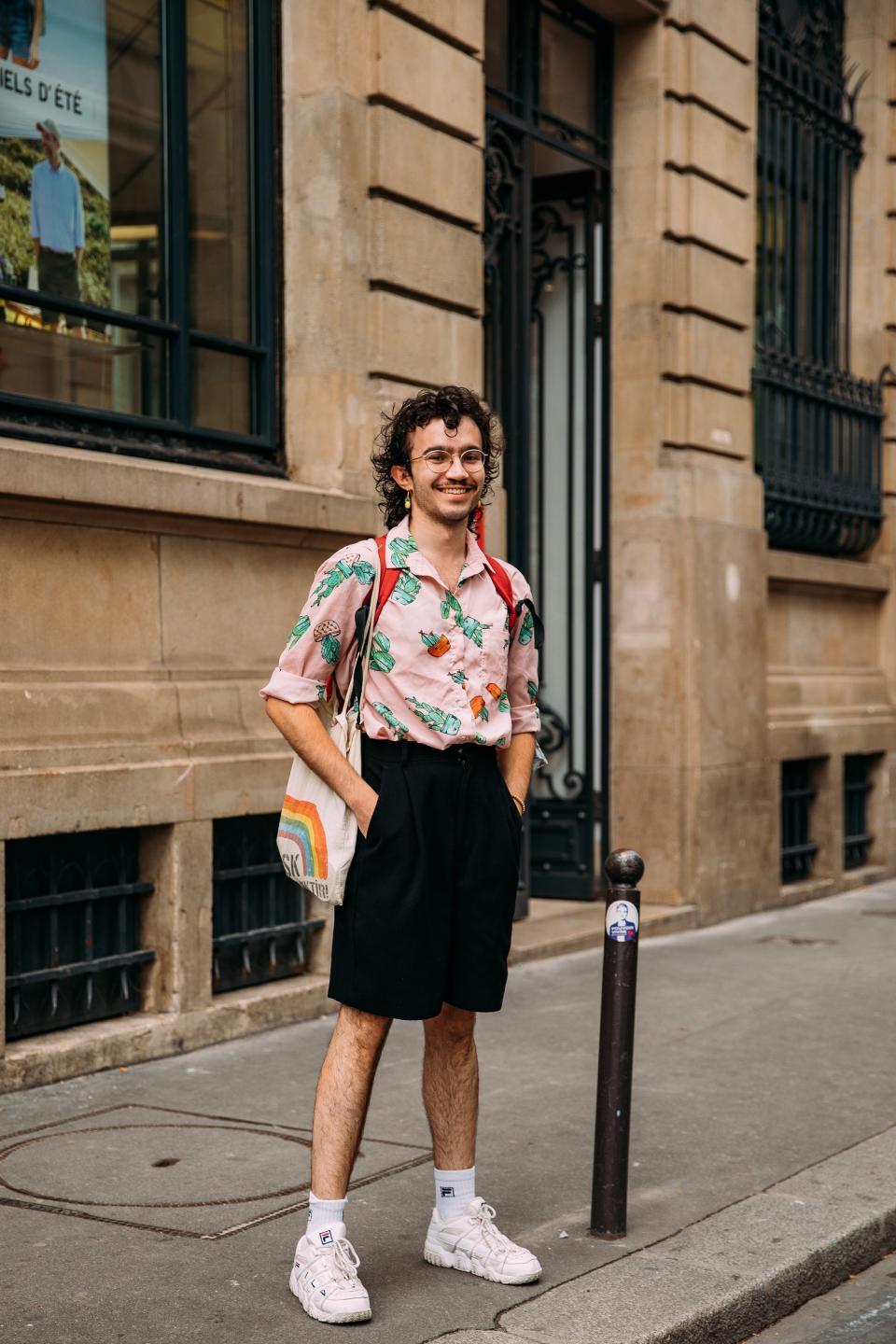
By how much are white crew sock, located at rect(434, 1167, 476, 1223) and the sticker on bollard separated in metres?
0.71

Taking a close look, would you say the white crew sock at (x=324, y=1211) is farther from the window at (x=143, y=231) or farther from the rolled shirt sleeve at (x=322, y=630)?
the window at (x=143, y=231)

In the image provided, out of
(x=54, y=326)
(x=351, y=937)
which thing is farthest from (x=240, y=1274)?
(x=54, y=326)

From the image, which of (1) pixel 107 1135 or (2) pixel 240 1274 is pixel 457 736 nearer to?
(2) pixel 240 1274

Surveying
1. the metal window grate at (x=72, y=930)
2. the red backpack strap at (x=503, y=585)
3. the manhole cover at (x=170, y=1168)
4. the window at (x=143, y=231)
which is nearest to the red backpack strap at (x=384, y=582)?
the red backpack strap at (x=503, y=585)

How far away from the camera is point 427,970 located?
4.10 meters

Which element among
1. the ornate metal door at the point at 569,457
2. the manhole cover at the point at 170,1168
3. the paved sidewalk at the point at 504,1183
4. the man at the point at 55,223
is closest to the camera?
the paved sidewalk at the point at 504,1183

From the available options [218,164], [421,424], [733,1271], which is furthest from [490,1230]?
[218,164]

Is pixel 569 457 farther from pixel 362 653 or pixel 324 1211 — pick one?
pixel 324 1211

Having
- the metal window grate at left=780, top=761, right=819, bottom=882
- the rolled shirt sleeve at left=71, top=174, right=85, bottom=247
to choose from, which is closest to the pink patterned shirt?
the rolled shirt sleeve at left=71, top=174, right=85, bottom=247

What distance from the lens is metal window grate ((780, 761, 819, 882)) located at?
39.3 ft

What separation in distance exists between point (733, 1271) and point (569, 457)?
7045mm

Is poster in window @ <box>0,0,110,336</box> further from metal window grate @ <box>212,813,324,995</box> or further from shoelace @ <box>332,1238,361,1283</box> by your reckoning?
shoelace @ <box>332,1238,361,1283</box>

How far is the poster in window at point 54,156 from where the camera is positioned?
22.4ft

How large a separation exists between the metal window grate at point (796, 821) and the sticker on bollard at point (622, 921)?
24.2 ft
